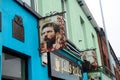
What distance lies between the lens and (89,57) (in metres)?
12.2

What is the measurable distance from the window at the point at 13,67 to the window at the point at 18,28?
18.1 inches

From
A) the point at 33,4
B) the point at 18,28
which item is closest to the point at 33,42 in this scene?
the point at 18,28

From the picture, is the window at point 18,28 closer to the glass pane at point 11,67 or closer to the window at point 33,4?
the glass pane at point 11,67

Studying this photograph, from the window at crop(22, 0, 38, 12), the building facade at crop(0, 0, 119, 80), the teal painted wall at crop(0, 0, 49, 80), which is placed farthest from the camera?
the window at crop(22, 0, 38, 12)

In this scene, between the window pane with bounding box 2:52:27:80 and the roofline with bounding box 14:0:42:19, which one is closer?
the window pane with bounding box 2:52:27:80

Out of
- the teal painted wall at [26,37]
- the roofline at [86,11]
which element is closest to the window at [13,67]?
the teal painted wall at [26,37]

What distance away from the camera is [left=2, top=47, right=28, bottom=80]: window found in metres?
6.58

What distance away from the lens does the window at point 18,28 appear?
22.6 feet

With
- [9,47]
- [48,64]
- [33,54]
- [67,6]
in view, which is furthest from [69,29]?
[9,47]

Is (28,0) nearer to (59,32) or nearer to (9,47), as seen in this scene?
(59,32)

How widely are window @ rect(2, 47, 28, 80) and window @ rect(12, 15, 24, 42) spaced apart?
1.51 ft

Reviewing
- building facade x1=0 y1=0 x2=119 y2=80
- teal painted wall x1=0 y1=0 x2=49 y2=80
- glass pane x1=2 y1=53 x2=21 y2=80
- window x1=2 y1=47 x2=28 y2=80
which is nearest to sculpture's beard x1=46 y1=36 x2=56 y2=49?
building facade x1=0 y1=0 x2=119 y2=80

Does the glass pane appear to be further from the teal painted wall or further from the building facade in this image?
the teal painted wall

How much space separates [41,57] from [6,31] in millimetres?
1924
